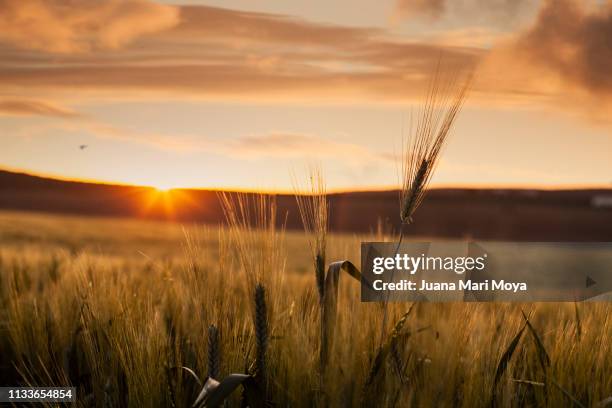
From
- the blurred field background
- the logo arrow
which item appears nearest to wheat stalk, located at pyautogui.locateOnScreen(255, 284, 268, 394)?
the blurred field background

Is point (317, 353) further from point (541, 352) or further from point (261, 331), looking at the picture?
point (541, 352)

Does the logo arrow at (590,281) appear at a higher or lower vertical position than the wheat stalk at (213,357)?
higher

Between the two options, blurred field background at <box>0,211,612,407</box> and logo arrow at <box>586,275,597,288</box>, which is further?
logo arrow at <box>586,275,597,288</box>

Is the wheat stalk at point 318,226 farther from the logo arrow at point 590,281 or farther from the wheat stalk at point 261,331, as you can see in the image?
the logo arrow at point 590,281

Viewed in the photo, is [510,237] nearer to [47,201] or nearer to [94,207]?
[94,207]

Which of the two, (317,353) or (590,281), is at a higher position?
(590,281)

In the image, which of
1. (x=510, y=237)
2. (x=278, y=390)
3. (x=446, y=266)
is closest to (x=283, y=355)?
(x=278, y=390)

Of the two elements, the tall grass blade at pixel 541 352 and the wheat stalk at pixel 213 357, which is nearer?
the wheat stalk at pixel 213 357

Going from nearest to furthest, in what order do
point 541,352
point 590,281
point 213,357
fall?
point 213,357 → point 541,352 → point 590,281

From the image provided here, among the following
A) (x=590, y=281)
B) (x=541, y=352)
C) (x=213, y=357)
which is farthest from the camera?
(x=590, y=281)

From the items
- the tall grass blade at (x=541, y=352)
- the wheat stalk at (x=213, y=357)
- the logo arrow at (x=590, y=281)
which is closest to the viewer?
the wheat stalk at (x=213, y=357)

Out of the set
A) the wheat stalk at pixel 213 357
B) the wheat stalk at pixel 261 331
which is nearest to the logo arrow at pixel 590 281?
the wheat stalk at pixel 261 331

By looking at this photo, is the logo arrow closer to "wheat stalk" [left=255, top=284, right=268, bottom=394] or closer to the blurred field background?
the blurred field background

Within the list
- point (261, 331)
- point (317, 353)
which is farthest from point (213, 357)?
point (317, 353)
